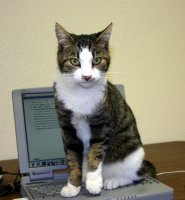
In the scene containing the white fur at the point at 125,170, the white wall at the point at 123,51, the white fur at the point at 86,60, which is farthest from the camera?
the white wall at the point at 123,51

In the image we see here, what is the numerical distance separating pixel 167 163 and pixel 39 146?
45 cm

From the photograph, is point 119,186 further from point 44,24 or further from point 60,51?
point 44,24

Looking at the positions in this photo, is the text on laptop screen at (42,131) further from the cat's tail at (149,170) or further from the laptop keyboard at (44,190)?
the cat's tail at (149,170)

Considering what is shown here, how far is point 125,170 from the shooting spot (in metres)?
0.86

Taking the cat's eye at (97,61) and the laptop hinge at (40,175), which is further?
the laptop hinge at (40,175)

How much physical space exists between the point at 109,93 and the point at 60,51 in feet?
0.57

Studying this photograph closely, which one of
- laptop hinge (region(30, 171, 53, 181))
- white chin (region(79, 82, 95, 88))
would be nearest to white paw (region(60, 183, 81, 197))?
laptop hinge (region(30, 171, 53, 181))

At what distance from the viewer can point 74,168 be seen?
2.69ft

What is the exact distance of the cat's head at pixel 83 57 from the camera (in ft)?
2.42

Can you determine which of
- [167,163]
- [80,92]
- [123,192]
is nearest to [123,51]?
[167,163]

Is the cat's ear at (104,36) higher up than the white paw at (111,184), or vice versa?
the cat's ear at (104,36)

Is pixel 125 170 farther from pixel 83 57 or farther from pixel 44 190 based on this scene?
pixel 83 57

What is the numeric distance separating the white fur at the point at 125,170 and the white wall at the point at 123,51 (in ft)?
1.46

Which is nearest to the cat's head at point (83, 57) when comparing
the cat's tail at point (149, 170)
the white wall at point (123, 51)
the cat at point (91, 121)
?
the cat at point (91, 121)
